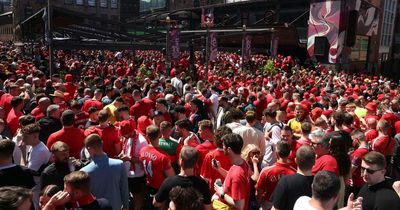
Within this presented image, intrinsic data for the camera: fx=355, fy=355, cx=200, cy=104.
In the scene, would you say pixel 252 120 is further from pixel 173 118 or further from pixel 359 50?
pixel 359 50

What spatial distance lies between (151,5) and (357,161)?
76.4 metres

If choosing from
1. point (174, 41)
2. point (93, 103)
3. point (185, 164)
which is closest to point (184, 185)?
point (185, 164)

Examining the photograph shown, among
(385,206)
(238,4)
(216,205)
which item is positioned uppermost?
(238,4)

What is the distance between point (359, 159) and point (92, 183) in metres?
3.58

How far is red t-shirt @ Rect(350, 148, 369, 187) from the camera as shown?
16.3 ft

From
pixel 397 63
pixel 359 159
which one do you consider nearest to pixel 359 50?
pixel 397 63

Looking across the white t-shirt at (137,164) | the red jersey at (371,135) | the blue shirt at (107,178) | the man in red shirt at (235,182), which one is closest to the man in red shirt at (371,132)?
the red jersey at (371,135)

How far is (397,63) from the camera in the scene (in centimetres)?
4591

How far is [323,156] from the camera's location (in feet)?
14.1

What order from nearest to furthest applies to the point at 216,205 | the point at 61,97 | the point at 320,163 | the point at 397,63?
the point at 216,205, the point at 320,163, the point at 61,97, the point at 397,63

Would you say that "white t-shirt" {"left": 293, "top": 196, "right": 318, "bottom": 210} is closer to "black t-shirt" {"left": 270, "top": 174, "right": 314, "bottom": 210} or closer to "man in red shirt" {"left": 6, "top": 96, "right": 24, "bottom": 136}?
"black t-shirt" {"left": 270, "top": 174, "right": 314, "bottom": 210}

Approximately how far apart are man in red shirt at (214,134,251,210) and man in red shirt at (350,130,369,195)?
1.99 metres

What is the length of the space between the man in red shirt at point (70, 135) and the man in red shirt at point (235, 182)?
7.39ft

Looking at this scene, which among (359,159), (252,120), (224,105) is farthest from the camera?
(224,105)
